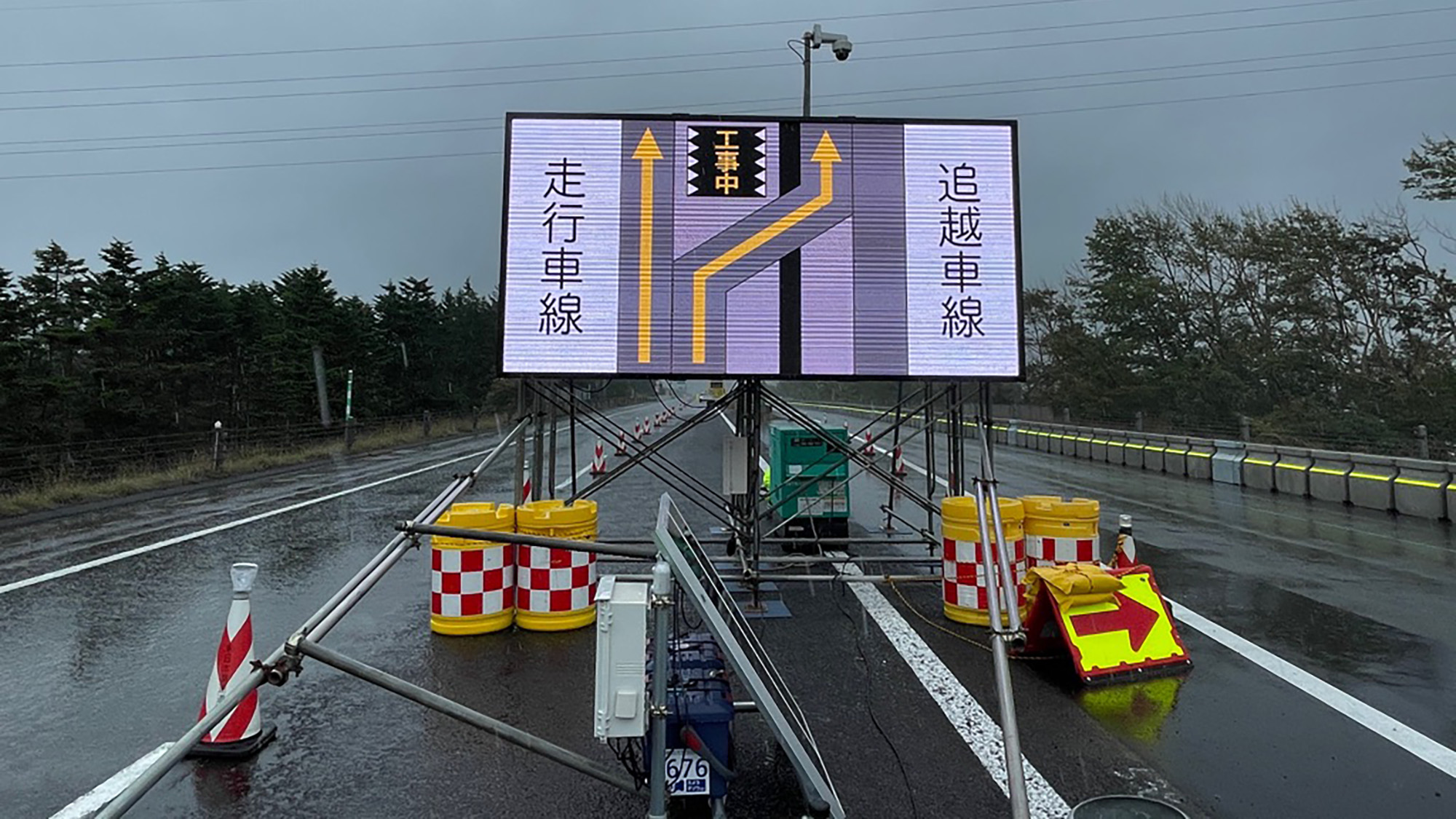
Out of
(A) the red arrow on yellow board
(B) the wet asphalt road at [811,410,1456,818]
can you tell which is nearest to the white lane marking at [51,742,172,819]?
(B) the wet asphalt road at [811,410,1456,818]

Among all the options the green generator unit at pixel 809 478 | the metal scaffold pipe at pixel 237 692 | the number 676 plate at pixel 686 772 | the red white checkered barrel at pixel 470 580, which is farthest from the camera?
the green generator unit at pixel 809 478

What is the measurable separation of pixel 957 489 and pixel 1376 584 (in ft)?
15.4

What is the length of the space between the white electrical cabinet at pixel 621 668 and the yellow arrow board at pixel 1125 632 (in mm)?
3548

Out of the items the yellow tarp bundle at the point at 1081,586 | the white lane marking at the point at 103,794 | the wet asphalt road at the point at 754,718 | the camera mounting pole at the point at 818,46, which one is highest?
the camera mounting pole at the point at 818,46

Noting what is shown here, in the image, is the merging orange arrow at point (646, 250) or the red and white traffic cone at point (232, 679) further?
the merging orange arrow at point (646, 250)

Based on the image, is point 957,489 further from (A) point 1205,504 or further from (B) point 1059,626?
(A) point 1205,504

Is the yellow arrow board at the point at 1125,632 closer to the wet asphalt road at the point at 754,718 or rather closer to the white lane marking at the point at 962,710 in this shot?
the wet asphalt road at the point at 754,718

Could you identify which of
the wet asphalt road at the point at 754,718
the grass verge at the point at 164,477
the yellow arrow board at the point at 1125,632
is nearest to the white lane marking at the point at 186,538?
the wet asphalt road at the point at 754,718

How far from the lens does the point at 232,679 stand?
4.34 meters

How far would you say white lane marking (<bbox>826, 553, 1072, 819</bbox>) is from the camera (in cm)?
375

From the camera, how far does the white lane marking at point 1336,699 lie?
426 cm

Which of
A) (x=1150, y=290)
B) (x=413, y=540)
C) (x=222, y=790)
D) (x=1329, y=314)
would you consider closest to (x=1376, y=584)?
(x=413, y=540)

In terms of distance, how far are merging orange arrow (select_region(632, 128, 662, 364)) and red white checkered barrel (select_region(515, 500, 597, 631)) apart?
153 cm

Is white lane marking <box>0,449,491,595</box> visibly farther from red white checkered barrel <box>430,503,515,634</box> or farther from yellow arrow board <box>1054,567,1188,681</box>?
yellow arrow board <box>1054,567,1188,681</box>
